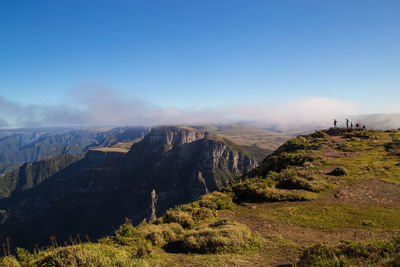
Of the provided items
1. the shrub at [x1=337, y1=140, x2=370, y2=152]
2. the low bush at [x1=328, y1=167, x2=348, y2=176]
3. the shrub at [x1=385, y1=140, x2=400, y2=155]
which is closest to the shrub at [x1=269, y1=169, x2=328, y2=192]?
the low bush at [x1=328, y1=167, x2=348, y2=176]

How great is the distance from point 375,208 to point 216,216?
36.2ft

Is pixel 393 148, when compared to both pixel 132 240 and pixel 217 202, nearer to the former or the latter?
pixel 217 202

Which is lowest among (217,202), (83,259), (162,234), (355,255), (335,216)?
(217,202)

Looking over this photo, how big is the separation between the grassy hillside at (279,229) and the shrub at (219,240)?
0.04 metres

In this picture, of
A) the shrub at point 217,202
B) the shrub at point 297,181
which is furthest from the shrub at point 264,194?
the shrub at point 217,202

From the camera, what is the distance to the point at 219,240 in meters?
9.99

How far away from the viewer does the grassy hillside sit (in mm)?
7363

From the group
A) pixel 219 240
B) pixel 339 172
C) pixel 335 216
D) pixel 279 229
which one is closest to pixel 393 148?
pixel 339 172

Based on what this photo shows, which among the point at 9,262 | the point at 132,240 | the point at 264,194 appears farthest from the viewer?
the point at 264,194

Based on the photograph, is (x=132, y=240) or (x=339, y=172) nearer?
(x=132, y=240)

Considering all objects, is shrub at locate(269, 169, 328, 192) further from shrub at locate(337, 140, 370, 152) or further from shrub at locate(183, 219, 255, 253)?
shrub at locate(337, 140, 370, 152)

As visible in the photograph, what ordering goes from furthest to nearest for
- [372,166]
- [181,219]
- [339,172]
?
[372,166], [339,172], [181,219]

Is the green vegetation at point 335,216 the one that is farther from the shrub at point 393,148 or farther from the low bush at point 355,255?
the shrub at point 393,148

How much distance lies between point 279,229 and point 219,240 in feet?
15.4
